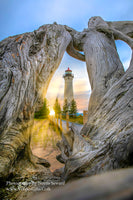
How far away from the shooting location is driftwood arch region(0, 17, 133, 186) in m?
0.69

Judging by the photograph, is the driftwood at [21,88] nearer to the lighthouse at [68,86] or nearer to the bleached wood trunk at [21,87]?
the bleached wood trunk at [21,87]

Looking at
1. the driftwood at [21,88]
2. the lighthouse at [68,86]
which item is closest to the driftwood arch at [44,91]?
the driftwood at [21,88]

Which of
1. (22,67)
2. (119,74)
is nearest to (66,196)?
(22,67)

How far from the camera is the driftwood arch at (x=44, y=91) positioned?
69 centimetres

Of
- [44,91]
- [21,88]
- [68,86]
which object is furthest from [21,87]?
[68,86]

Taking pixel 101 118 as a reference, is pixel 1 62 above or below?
above

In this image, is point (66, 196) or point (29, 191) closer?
point (66, 196)

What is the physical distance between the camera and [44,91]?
4.57 ft

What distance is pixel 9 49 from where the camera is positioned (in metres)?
1.37

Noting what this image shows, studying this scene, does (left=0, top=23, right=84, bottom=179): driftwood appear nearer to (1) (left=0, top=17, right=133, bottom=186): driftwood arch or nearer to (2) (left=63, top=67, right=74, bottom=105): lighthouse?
(1) (left=0, top=17, right=133, bottom=186): driftwood arch

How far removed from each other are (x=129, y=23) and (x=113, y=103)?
2.75m

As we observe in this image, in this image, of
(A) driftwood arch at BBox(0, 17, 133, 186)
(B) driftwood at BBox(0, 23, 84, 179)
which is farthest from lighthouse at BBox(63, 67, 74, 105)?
(B) driftwood at BBox(0, 23, 84, 179)

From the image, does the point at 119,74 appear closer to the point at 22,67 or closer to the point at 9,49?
the point at 22,67

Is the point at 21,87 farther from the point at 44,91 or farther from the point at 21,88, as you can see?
the point at 44,91
